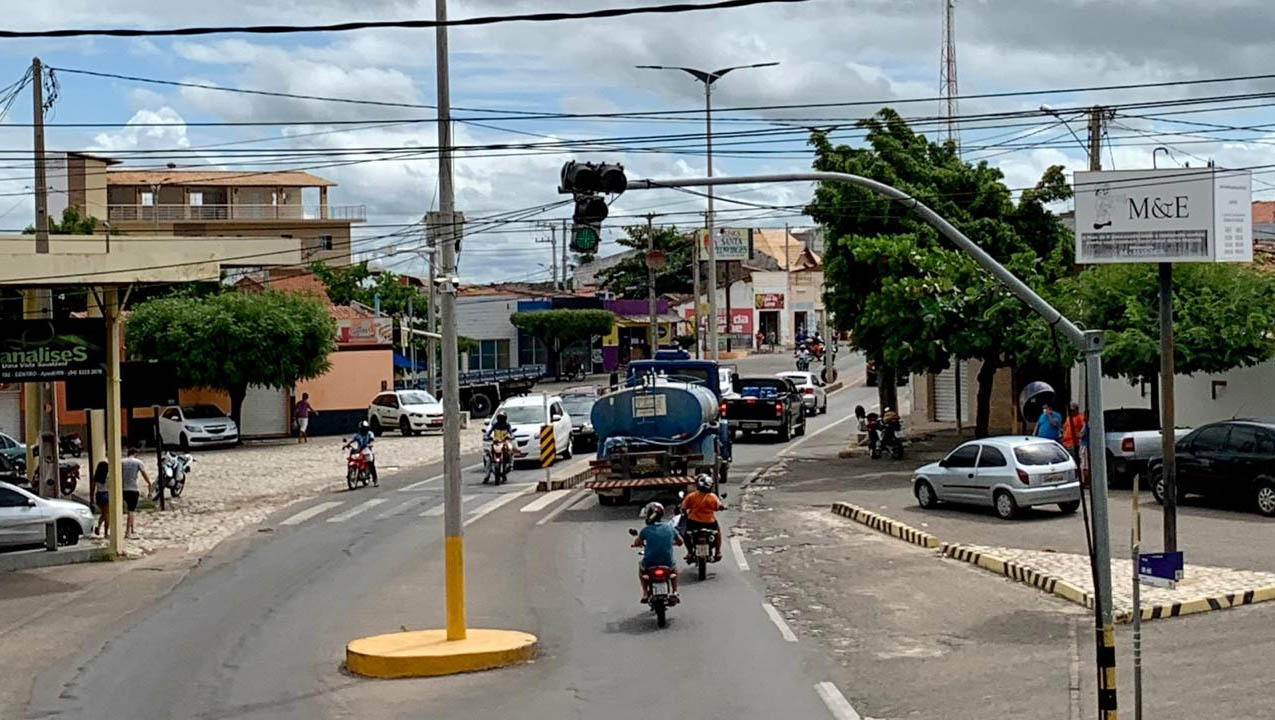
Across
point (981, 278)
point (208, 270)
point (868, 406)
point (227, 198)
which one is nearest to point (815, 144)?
point (981, 278)

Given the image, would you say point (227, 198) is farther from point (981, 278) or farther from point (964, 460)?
point (964, 460)

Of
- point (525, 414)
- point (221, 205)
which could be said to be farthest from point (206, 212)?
point (525, 414)

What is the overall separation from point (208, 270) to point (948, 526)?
527 inches

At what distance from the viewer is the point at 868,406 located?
64.8m

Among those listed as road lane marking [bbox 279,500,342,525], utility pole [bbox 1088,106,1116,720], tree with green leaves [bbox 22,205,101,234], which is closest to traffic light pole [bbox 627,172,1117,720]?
utility pole [bbox 1088,106,1116,720]

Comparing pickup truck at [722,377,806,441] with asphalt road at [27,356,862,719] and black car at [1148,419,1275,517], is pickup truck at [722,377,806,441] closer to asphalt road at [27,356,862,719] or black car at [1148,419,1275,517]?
asphalt road at [27,356,862,719]

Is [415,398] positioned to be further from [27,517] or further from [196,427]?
[27,517]

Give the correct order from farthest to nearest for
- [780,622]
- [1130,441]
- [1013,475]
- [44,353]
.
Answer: [1130,441] < [1013,475] < [44,353] < [780,622]

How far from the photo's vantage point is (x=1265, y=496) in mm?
25969

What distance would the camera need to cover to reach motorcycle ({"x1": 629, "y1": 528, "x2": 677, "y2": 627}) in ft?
58.8

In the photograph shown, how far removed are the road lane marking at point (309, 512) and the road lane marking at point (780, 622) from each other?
14568 mm

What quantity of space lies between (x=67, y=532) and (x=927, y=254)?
68.4 ft

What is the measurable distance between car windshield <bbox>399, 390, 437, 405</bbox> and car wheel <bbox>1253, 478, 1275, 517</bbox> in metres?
34.4

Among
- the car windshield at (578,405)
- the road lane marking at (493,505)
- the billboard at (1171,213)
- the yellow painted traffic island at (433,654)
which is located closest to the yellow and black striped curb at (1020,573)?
the billboard at (1171,213)
